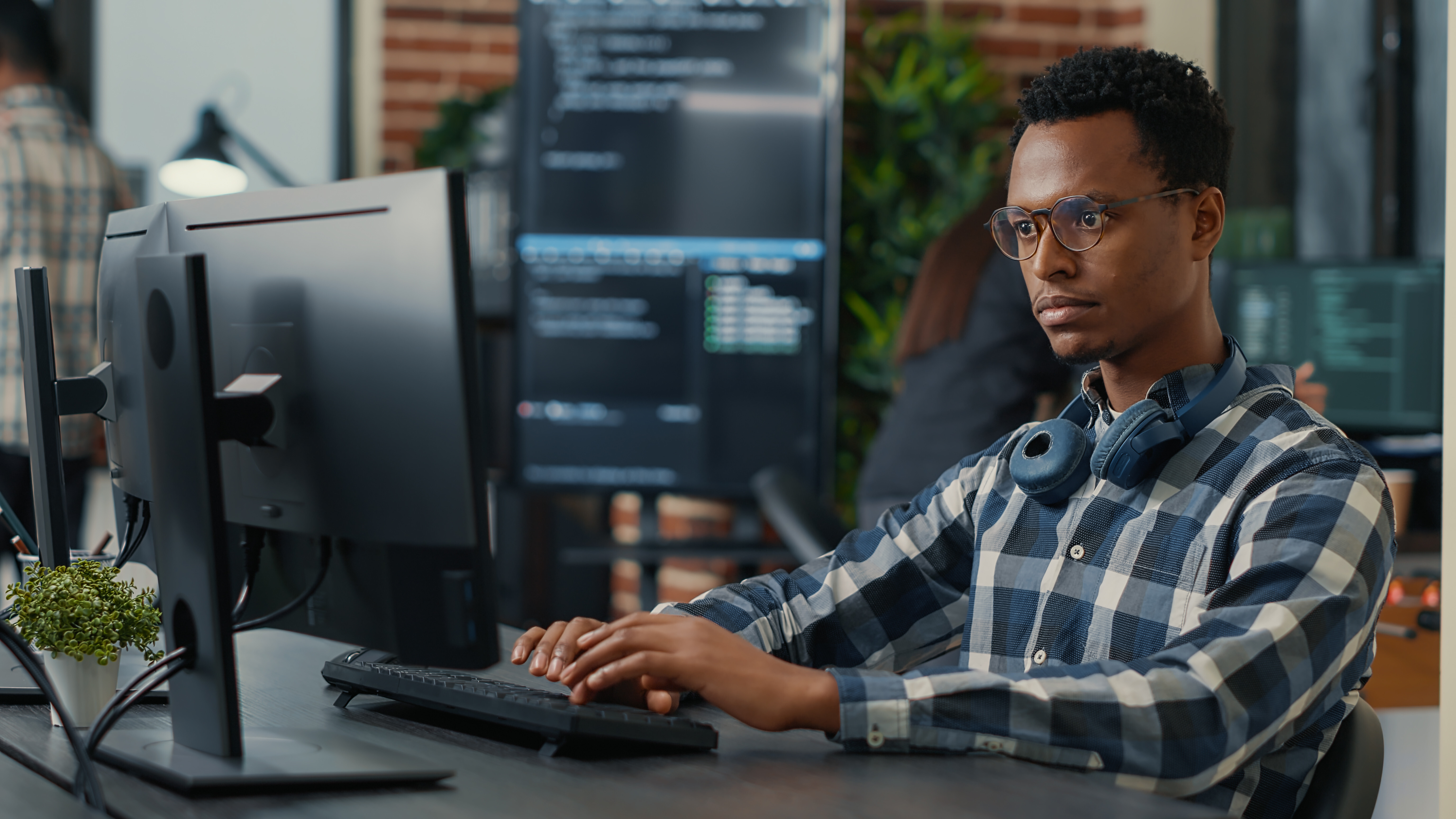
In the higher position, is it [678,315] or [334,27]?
[334,27]

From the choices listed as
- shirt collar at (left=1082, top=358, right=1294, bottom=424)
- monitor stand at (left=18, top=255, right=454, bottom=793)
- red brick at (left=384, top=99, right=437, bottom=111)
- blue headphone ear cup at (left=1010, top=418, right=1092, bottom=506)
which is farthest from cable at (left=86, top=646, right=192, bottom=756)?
red brick at (left=384, top=99, right=437, bottom=111)

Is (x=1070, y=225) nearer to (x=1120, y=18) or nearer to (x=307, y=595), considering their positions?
(x=307, y=595)

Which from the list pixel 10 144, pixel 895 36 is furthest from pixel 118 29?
pixel 895 36

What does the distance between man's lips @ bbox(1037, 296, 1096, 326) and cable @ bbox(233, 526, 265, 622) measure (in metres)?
0.77

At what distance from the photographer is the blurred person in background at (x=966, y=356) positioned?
2531 millimetres

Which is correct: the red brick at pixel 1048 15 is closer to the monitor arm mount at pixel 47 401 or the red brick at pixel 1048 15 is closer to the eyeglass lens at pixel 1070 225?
the eyeglass lens at pixel 1070 225

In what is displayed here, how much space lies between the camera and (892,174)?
10.8 feet

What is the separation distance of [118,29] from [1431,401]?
12.9 ft

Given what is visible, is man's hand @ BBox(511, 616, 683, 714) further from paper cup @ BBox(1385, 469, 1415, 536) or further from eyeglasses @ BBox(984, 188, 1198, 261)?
paper cup @ BBox(1385, 469, 1415, 536)

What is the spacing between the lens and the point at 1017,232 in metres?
1.32

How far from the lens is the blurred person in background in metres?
2.53

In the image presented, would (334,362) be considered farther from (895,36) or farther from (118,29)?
(118,29)

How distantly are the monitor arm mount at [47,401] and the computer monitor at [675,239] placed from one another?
6.16ft

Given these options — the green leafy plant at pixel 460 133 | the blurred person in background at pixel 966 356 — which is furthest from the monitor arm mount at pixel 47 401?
the green leafy plant at pixel 460 133
